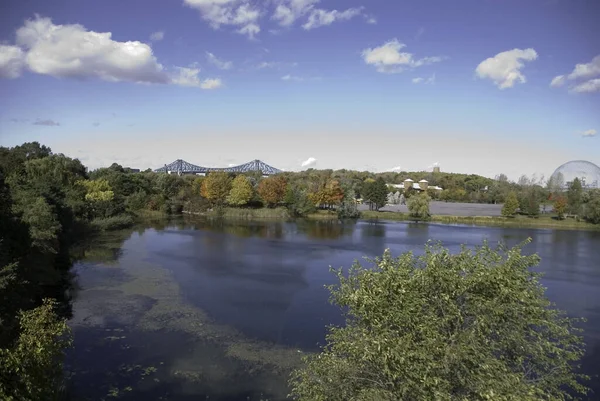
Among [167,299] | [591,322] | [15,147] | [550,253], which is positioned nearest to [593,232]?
[550,253]

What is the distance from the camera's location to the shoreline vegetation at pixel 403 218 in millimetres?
44375

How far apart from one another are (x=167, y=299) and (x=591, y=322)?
1534 cm

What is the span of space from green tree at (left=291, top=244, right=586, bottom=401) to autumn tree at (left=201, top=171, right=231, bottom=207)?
43177mm

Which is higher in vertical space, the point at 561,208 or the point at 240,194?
the point at 240,194

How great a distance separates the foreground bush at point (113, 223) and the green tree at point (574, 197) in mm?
46577

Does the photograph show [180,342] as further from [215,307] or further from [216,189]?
[216,189]

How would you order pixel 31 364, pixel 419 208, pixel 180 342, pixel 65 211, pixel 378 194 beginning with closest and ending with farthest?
1. pixel 31 364
2. pixel 180 342
3. pixel 65 211
4. pixel 419 208
5. pixel 378 194

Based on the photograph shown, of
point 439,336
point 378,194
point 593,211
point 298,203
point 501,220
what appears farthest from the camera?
point 378,194

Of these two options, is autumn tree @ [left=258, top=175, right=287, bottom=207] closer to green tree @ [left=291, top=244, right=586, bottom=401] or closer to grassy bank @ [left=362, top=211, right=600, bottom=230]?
grassy bank @ [left=362, top=211, right=600, bottom=230]

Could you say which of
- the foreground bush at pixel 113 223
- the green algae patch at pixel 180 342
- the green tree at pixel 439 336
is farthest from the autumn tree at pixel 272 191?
the green tree at pixel 439 336

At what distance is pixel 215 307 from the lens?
1528cm

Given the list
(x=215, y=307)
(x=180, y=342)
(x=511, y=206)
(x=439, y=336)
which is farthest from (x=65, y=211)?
(x=511, y=206)

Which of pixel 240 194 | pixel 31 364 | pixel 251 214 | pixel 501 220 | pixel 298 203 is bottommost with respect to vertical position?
pixel 31 364

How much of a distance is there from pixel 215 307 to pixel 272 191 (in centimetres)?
3318
